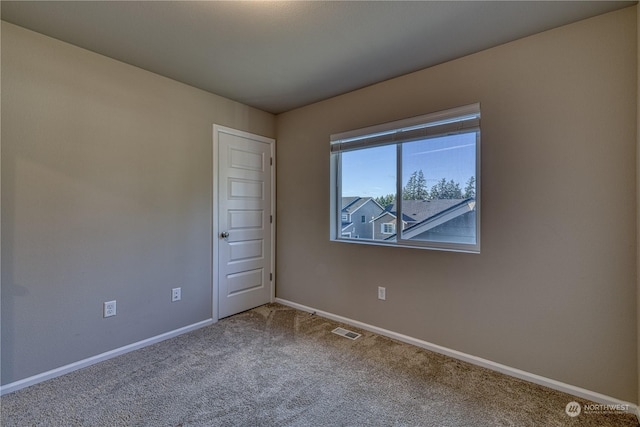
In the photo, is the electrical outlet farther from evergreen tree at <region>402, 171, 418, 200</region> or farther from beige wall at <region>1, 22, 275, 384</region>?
evergreen tree at <region>402, 171, 418, 200</region>

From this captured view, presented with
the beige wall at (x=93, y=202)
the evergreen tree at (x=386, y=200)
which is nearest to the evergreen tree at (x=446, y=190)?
the evergreen tree at (x=386, y=200)

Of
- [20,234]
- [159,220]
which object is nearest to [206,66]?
[159,220]

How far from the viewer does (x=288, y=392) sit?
1.94 meters

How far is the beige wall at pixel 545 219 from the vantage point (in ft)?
5.82

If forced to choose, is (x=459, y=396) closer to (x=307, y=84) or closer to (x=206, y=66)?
(x=307, y=84)

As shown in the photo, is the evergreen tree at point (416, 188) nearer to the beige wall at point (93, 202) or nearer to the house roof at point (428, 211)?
the house roof at point (428, 211)

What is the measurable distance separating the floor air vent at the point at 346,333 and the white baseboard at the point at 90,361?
1.35 meters

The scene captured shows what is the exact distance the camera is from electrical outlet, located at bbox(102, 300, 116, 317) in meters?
2.35

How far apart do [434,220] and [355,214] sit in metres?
0.84

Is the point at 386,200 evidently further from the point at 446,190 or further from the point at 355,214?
the point at 446,190

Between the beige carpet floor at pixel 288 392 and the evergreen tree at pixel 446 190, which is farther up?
the evergreen tree at pixel 446 190

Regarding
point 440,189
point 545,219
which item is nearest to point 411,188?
point 440,189

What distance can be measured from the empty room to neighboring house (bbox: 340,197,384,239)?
2 cm

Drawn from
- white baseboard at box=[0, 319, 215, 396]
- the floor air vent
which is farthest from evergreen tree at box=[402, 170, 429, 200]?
white baseboard at box=[0, 319, 215, 396]
